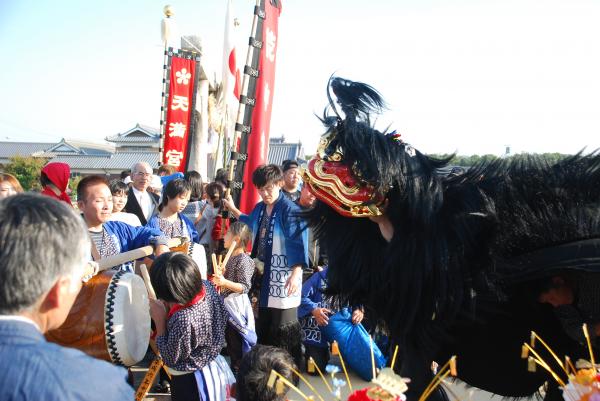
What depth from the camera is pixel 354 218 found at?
7.06ft

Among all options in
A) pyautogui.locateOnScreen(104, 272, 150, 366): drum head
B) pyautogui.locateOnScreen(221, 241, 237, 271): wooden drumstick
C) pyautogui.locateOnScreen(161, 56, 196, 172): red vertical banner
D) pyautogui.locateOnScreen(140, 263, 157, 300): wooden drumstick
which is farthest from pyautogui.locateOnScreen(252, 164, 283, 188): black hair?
pyautogui.locateOnScreen(161, 56, 196, 172): red vertical banner

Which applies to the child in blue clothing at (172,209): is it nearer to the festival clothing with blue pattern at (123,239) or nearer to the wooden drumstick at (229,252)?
the wooden drumstick at (229,252)

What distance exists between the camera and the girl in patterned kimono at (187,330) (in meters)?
2.30

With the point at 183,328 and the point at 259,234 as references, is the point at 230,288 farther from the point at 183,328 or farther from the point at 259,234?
the point at 183,328

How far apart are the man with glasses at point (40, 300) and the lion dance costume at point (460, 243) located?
1.15m

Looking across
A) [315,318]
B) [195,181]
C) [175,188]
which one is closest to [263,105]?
[195,181]

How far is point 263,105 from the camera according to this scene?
4648mm

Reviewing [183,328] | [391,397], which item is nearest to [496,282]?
[391,397]

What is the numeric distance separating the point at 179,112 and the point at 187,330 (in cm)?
541

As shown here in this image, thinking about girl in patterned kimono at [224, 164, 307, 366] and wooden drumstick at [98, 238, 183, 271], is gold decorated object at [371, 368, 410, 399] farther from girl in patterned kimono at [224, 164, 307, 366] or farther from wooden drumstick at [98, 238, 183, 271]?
girl in patterned kimono at [224, 164, 307, 366]

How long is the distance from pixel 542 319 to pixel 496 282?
0.30m

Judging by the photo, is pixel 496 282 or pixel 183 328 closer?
pixel 496 282

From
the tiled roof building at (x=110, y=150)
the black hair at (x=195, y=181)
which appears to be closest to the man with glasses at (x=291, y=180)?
the black hair at (x=195, y=181)

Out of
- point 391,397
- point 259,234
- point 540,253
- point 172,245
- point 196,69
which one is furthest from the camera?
point 196,69
